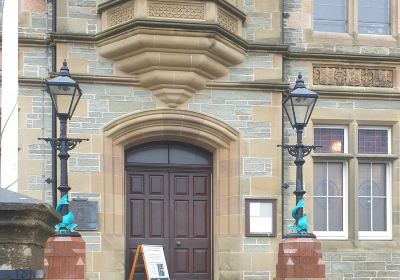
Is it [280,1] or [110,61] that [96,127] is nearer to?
[110,61]

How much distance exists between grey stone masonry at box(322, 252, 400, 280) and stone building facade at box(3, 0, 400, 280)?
0.06ft

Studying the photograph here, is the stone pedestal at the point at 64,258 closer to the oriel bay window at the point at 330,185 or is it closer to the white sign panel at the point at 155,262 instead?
the white sign panel at the point at 155,262

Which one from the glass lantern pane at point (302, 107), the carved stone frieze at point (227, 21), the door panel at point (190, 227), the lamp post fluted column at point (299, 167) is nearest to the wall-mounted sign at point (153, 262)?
the door panel at point (190, 227)

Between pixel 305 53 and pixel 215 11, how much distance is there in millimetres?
1868

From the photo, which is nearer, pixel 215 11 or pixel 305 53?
pixel 215 11

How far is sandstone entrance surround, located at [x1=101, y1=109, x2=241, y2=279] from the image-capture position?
39.0ft

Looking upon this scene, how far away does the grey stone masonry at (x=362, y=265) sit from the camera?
12.7 metres

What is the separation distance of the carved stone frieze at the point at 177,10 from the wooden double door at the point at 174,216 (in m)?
2.55

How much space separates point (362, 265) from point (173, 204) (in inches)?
129

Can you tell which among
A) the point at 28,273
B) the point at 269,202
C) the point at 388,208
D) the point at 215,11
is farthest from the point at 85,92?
the point at 28,273

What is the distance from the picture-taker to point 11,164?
9438 millimetres

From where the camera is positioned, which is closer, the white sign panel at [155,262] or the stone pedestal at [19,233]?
the stone pedestal at [19,233]

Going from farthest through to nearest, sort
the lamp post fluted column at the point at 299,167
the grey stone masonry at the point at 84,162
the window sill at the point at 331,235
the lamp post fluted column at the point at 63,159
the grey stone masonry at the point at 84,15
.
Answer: the window sill at the point at 331,235 < the grey stone masonry at the point at 84,15 < the grey stone masonry at the point at 84,162 < the lamp post fluted column at the point at 299,167 < the lamp post fluted column at the point at 63,159

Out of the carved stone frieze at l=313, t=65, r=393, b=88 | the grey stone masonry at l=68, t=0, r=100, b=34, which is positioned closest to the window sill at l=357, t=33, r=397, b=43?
the carved stone frieze at l=313, t=65, r=393, b=88
